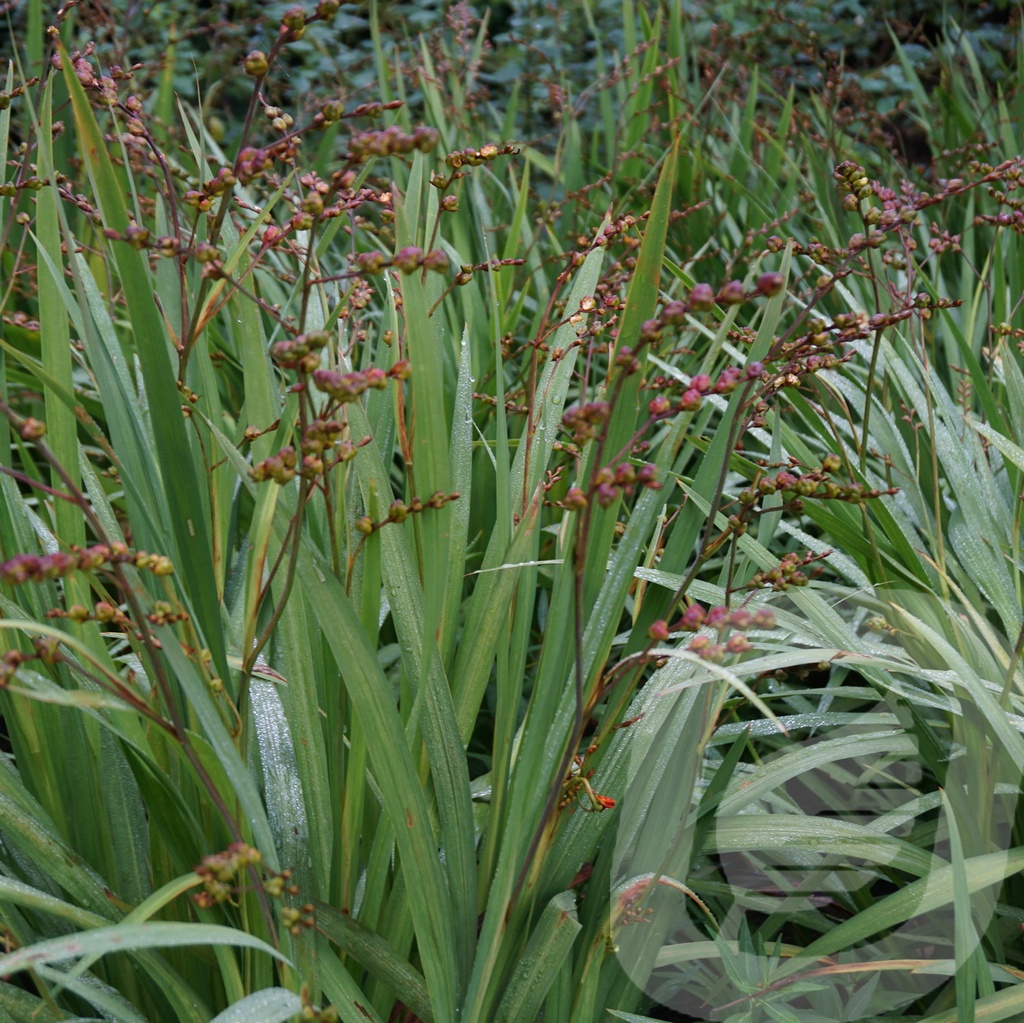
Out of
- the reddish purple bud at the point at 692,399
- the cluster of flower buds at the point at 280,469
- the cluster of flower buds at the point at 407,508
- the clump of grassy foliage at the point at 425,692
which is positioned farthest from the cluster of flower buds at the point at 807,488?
the cluster of flower buds at the point at 280,469

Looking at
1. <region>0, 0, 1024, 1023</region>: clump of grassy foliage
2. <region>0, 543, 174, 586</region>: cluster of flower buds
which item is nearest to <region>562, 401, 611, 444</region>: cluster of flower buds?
<region>0, 0, 1024, 1023</region>: clump of grassy foliage

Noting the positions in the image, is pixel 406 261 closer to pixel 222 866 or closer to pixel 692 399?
pixel 692 399

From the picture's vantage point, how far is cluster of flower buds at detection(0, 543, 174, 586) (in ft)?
1.76

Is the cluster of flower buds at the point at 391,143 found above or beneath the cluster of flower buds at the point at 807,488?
above

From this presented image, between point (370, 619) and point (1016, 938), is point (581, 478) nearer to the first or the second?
point (370, 619)

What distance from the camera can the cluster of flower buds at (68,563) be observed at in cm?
54

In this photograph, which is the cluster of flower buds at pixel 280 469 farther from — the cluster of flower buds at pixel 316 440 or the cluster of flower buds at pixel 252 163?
the cluster of flower buds at pixel 252 163

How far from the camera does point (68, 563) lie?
0.55m

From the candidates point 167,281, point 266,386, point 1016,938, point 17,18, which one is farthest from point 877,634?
point 17,18

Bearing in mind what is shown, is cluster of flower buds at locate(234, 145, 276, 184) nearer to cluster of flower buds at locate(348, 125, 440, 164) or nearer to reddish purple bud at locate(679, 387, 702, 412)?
cluster of flower buds at locate(348, 125, 440, 164)

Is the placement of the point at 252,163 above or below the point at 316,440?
above

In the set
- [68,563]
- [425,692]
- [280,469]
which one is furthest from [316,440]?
[425,692]

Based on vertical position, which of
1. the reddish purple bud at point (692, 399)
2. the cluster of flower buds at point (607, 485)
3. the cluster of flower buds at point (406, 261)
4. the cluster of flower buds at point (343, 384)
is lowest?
the cluster of flower buds at point (607, 485)

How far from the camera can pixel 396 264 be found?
61 cm
